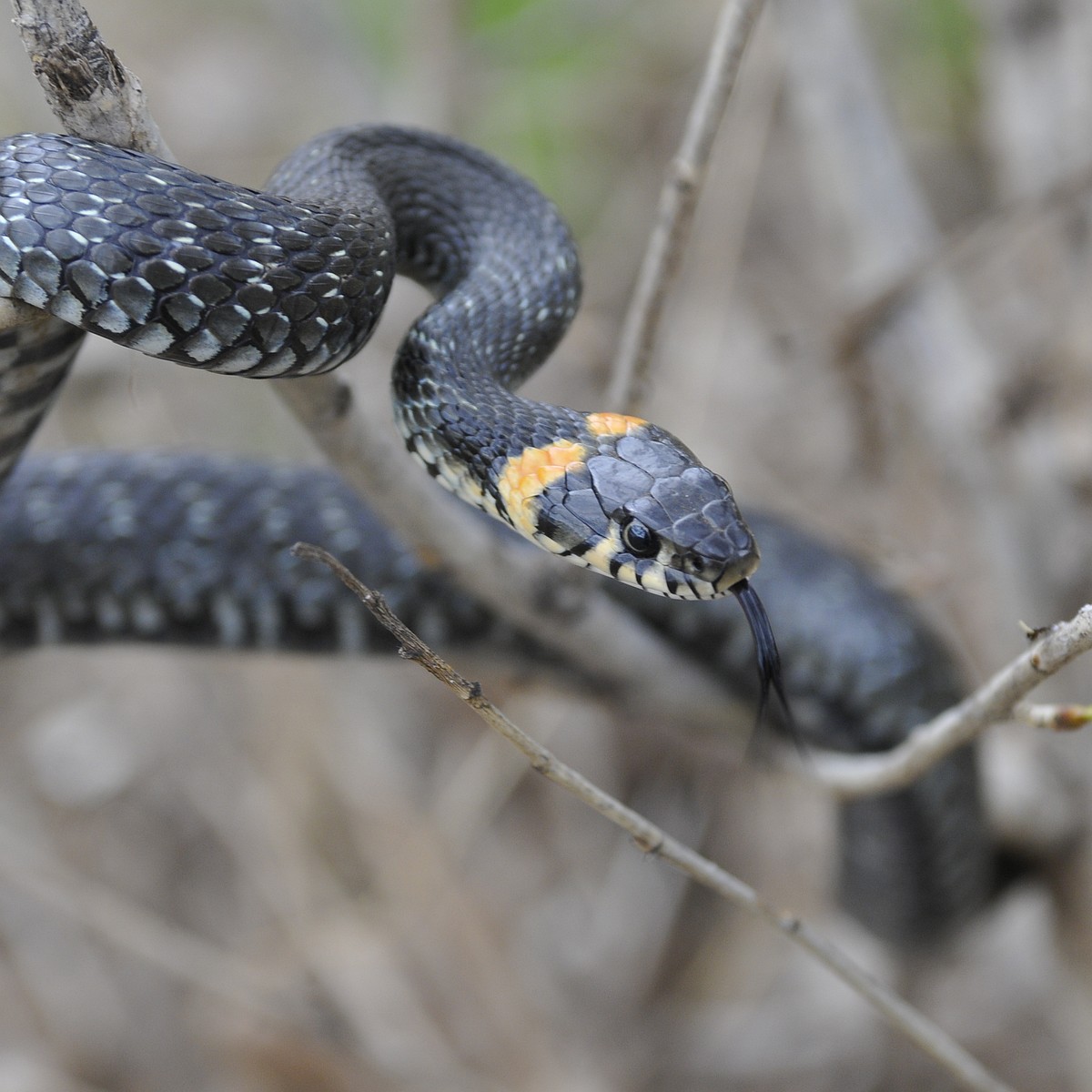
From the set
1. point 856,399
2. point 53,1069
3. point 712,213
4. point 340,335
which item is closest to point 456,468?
point 340,335

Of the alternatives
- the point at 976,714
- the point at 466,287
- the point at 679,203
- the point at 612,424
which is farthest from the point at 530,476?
the point at 976,714

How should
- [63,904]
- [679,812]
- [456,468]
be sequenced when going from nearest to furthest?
1. [456,468]
2. [63,904]
3. [679,812]

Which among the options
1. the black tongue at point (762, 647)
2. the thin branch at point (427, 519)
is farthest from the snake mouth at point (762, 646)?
the thin branch at point (427, 519)

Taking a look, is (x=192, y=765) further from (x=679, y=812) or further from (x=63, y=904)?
(x=679, y=812)

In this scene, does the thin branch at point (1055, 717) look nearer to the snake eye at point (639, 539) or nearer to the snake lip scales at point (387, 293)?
the snake lip scales at point (387, 293)

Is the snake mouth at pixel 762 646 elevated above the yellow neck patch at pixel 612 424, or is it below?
below

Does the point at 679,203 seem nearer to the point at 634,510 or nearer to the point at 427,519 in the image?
the point at 634,510
